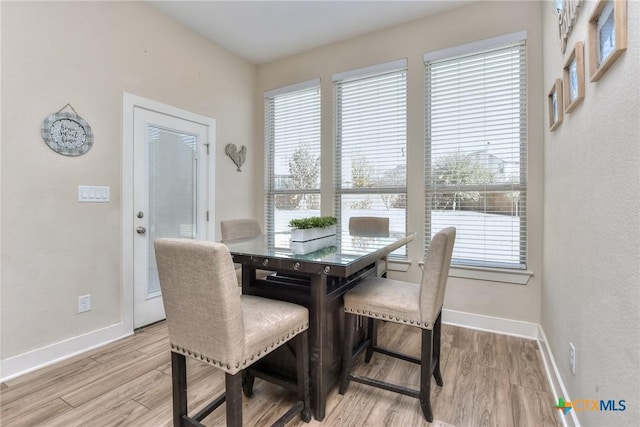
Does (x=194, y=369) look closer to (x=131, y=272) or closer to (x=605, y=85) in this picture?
(x=131, y=272)

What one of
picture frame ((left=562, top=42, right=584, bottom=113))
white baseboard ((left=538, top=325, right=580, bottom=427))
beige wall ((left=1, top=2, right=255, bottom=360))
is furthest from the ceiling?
white baseboard ((left=538, top=325, right=580, bottom=427))

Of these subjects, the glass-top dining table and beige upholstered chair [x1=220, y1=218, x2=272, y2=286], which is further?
beige upholstered chair [x1=220, y1=218, x2=272, y2=286]

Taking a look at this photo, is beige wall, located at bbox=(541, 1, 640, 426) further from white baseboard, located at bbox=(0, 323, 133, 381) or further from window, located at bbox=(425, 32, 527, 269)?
white baseboard, located at bbox=(0, 323, 133, 381)

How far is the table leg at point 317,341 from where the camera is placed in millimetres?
1521

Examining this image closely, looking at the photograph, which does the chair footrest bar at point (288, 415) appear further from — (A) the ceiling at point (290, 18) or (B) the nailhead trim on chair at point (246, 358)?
(A) the ceiling at point (290, 18)

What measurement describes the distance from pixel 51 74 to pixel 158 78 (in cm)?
85

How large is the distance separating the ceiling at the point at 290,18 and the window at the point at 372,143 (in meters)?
0.43

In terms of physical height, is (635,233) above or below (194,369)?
above

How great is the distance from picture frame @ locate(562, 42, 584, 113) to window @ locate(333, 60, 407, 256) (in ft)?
4.89

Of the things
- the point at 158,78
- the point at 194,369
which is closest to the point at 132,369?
the point at 194,369

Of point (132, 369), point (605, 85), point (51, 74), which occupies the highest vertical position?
point (51, 74)

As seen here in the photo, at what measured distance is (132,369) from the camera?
206cm

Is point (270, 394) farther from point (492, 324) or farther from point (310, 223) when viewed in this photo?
point (492, 324)

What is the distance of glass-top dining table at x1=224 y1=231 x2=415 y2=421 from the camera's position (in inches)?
57.0
